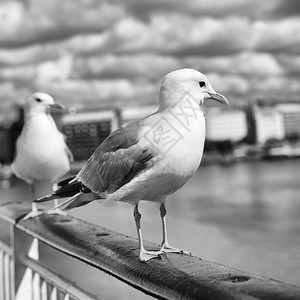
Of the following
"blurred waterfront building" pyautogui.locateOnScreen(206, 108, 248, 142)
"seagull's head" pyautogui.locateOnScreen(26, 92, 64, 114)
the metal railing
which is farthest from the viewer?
"blurred waterfront building" pyautogui.locateOnScreen(206, 108, 248, 142)

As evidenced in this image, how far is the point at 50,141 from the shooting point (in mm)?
3014

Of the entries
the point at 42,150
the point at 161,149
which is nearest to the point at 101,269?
the point at 161,149

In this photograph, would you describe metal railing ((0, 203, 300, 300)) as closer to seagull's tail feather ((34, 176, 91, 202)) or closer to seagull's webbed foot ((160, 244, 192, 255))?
seagull's webbed foot ((160, 244, 192, 255))

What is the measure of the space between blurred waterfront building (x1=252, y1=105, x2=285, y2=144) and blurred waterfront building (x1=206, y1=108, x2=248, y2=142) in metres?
2.68

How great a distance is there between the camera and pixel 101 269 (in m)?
1.68

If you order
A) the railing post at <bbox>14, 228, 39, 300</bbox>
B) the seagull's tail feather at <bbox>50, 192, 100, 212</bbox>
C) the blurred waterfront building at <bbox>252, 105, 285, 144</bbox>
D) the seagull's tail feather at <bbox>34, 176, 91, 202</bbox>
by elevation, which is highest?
the blurred waterfront building at <bbox>252, 105, 285, 144</bbox>

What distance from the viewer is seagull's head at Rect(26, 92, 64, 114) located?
322 cm

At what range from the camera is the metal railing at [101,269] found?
1.13 metres

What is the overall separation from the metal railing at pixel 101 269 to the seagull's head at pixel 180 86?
1.43 feet

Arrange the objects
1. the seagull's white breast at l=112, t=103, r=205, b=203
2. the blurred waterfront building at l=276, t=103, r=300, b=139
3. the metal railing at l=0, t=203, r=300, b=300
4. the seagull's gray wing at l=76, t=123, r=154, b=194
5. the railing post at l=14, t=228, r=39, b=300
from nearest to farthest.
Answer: the metal railing at l=0, t=203, r=300, b=300
the seagull's white breast at l=112, t=103, r=205, b=203
the seagull's gray wing at l=76, t=123, r=154, b=194
the railing post at l=14, t=228, r=39, b=300
the blurred waterfront building at l=276, t=103, r=300, b=139

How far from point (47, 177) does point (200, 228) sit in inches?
711

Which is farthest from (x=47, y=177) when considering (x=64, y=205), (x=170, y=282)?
(x=170, y=282)

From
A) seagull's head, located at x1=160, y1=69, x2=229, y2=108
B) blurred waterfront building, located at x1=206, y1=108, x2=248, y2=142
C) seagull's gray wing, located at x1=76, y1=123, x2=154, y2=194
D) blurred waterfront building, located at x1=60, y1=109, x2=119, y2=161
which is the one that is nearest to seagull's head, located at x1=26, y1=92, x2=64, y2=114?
seagull's gray wing, located at x1=76, y1=123, x2=154, y2=194

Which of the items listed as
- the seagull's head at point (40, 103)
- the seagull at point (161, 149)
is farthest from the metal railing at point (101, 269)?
the seagull's head at point (40, 103)
